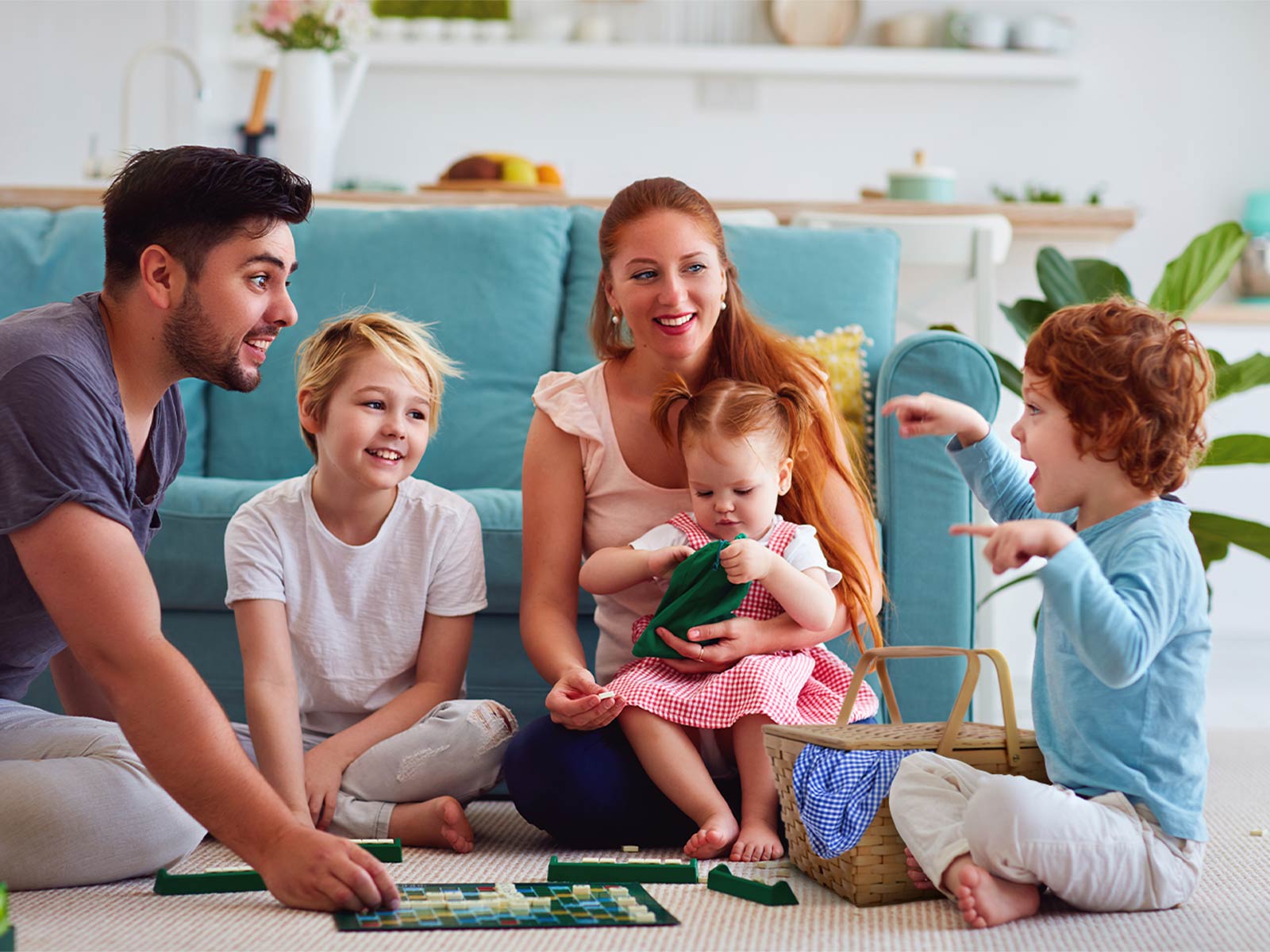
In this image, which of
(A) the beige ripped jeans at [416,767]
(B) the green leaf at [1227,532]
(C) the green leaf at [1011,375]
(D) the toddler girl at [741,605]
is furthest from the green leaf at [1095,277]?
(A) the beige ripped jeans at [416,767]

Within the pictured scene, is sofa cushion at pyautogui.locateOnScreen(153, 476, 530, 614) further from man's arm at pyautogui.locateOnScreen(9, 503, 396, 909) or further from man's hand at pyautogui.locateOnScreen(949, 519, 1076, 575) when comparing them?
man's hand at pyautogui.locateOnScreen(949, 519, 1076, 575)

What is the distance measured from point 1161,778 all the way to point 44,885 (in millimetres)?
1069

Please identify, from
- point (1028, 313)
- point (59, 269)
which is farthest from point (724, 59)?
point (59, 269)

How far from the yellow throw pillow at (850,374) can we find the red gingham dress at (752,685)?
0.49 meters

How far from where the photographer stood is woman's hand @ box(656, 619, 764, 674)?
146cm

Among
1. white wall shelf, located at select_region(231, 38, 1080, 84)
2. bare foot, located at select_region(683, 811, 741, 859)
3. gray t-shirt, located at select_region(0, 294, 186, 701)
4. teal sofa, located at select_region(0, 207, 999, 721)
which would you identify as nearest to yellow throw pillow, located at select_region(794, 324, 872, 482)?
teal sofa, located at select_region(0, 207, 999, 721)

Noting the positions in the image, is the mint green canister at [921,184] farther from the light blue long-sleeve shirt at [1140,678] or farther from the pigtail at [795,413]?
the light blue long-sleeve shirt at [1140,678]

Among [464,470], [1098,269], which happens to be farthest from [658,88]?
[464,470]

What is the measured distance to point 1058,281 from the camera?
8.07 feet

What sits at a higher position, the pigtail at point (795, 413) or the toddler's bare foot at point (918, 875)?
the pigtail at point (795, 413)

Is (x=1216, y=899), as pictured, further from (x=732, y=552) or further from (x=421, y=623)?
(x=421, y=623)

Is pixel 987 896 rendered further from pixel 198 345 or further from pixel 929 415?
pixel 198 345

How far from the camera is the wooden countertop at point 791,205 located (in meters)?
3.09

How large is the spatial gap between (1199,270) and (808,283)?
80cm
